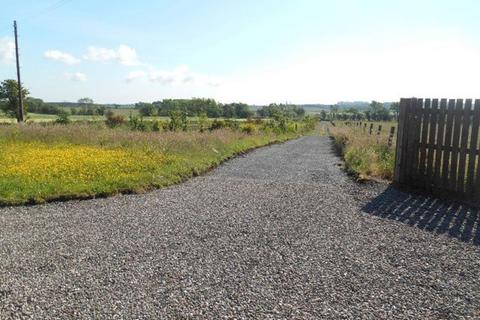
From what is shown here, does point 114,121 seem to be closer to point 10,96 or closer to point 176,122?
point 176,122

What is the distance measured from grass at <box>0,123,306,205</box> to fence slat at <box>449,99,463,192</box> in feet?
21.1

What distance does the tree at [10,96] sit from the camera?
51312 mm

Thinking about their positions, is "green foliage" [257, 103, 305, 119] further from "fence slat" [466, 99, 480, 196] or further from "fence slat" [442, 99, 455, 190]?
"fence slat" [466, 99, 480, 196]

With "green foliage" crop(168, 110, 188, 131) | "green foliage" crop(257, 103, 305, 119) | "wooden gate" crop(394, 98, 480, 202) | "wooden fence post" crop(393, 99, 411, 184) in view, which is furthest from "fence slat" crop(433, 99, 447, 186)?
"green foliage" crop(257, 103, 305, 119)

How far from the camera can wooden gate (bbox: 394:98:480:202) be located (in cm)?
722

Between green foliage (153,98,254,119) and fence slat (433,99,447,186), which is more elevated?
green foliage (153,98,254,119)

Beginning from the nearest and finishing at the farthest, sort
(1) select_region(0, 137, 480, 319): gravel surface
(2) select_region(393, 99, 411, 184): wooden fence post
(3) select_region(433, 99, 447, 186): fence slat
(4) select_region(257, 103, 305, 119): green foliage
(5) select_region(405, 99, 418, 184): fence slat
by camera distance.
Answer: (1) select_region(0, 137, 480, 319): gravel surface < (3) select_region(433, 99, 447, 186): fence slat < (5) select_region(405, 99, 418, 184): fence slat < (2) select_region(393, 99, 411, 184): wooden fence post < (4) select_region(257, 103, 305, 119): green foliage

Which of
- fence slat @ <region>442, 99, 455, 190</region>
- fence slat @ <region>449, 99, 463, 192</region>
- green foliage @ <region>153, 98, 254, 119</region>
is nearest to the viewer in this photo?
fence slat @ <region>449, 99, 463, 192</region>

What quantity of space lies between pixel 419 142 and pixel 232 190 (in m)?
4.35

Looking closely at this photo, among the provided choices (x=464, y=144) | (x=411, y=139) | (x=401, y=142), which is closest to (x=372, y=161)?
(x=401, y=142)

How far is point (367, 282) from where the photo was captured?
3.98m

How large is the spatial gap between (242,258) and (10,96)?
58771 millimetres

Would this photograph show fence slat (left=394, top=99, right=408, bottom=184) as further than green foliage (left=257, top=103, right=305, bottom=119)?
No

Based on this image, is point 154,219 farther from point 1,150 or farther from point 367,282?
point 1,150
